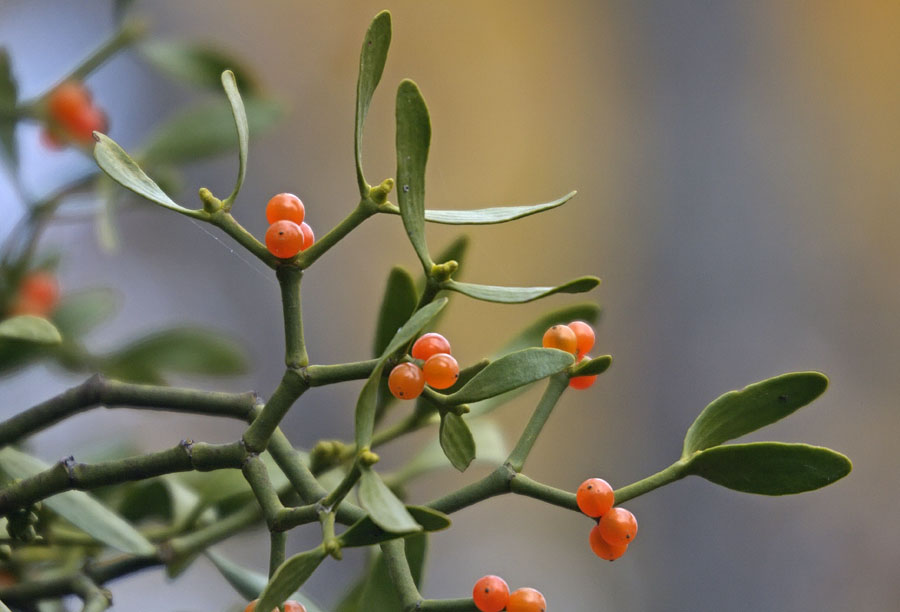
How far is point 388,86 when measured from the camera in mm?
1856

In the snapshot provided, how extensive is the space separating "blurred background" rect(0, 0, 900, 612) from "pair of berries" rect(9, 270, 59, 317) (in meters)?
0.86

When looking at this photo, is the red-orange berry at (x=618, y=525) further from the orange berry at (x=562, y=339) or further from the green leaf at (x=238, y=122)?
the green leaf at (x=238, y=122)

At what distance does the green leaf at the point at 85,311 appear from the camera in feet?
2.07

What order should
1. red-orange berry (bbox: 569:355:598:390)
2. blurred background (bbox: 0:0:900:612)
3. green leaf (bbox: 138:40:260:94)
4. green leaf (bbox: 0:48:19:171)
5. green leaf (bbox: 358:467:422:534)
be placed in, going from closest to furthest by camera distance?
1. green leaf (bbox: 358:467:422:534)
2. red-orange berry (bbox: 569:355:598:390)
3. green leaf (bbox: 0:48:19:171)
4. green leaf (bbox: 138:40:260:94)
5. blurred background (bbox: 0:0:900:612)

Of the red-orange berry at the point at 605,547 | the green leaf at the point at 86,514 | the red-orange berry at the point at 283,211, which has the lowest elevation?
the green leaf at the point at 86,514

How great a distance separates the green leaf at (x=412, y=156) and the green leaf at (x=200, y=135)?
33 centimetres

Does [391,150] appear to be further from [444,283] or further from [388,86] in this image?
[444,283]

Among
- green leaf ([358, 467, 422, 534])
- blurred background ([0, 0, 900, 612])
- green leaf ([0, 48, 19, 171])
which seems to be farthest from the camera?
blurred background ([0, 0, 900, 612])

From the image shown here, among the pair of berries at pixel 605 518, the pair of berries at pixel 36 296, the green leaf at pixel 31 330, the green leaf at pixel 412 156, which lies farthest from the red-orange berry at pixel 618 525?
the pair of berries at pixel 36 296

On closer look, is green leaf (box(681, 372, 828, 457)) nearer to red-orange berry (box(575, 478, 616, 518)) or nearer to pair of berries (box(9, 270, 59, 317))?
red-orange berry (box(575, 478, 616, 518))

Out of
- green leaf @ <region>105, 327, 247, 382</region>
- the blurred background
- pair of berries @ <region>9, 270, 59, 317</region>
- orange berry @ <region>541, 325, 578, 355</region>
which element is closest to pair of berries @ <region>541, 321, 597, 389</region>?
orange berry @ <region>541, 325, 578, 355</region>

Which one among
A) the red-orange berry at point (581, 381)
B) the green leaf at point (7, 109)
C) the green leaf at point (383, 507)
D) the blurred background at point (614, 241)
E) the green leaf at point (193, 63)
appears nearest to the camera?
the green leaf at point (383, 507)

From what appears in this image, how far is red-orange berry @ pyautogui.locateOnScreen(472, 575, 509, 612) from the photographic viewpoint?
272 millimetres

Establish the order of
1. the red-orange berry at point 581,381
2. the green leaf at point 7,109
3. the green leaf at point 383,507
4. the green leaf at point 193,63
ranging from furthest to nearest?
the green leaf at point 193,63
the green leaf at point 7,109
the red-orange berry at point 581,381
the green leaf at point 383,507
